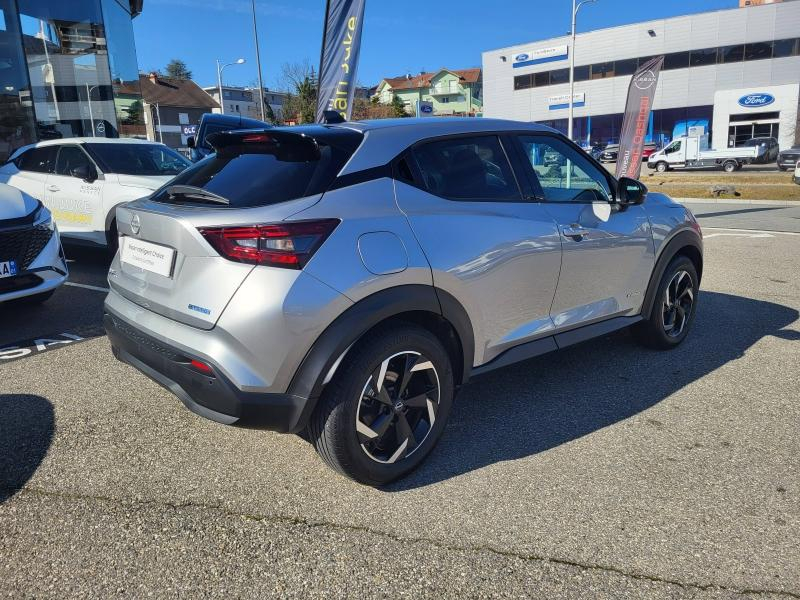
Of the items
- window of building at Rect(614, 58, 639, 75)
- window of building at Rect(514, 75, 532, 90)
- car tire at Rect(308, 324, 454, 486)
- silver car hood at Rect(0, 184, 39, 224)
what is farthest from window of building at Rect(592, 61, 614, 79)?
car tire at Rect(308, 324, 454, 486)

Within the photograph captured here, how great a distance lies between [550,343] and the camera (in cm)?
359

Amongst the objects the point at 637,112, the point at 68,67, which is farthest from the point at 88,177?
the point at 637,112

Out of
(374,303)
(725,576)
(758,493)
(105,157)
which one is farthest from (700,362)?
(105,157)

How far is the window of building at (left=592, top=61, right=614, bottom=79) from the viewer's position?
53562 millimetres

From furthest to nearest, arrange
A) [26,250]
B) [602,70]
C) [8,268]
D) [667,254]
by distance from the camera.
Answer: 1. [602,70]
2. [26,250]
3. [8,268]
4. [667,254]

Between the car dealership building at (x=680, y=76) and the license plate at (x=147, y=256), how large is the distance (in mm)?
41667

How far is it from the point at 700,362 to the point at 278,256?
3431mm

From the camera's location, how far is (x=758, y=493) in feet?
9.16

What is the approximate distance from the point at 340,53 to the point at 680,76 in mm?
49282

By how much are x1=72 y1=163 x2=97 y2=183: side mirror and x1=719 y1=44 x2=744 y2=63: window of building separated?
174 ft

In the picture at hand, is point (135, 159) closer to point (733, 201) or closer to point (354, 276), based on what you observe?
point (354, 276)

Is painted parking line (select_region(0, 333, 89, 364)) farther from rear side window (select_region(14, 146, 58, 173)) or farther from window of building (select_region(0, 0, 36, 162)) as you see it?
window of building (select_region(0, 0, 36, 162))

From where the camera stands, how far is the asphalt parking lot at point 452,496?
7.49 feet

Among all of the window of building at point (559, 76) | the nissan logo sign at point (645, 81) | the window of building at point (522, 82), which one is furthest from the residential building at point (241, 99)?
the nissan logo sign at point (645, 81)
